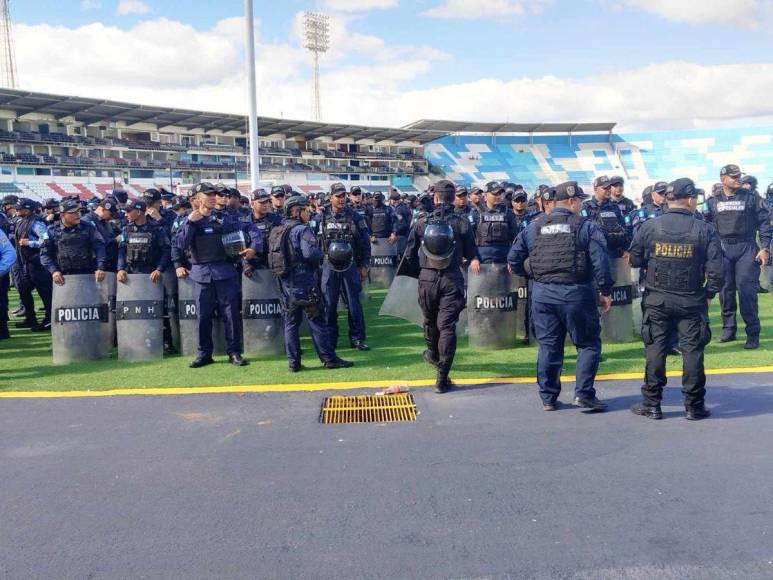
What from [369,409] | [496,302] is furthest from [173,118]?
[369,409]

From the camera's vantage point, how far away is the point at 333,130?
50.4 metres

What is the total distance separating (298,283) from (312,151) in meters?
46.5

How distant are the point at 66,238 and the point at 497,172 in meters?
51.3

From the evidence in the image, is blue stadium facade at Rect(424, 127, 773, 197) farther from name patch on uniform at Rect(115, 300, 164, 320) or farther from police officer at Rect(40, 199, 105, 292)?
name patch on uniform at Rect(115, 300, 164, 320)

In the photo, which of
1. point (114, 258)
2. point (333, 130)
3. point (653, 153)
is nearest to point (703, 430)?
point (114, 258)

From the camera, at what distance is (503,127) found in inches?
2280

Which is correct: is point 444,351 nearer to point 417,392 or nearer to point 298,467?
point 417,392

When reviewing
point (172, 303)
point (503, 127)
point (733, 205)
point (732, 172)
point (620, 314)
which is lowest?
point (620, 314)

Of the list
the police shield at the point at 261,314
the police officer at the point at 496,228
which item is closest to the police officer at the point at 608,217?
the police officer at the point at 496,228

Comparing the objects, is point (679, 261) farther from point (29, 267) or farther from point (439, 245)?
point (29, 267)

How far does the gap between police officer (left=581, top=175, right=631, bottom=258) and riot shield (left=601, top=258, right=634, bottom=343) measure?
377mm

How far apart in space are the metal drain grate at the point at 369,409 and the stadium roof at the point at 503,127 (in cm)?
5116

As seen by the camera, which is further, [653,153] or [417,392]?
[653,153]

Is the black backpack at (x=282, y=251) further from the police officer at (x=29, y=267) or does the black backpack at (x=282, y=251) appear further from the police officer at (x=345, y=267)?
the police officer at (x=29, y=267)
